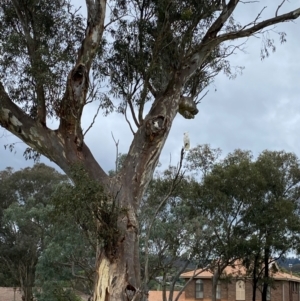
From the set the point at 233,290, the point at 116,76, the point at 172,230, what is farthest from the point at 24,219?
the point at 116,76

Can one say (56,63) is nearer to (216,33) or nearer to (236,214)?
(216,33)

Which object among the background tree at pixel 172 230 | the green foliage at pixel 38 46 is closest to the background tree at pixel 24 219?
the background tree at pixel 172 230

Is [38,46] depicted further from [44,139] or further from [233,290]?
[233,290]

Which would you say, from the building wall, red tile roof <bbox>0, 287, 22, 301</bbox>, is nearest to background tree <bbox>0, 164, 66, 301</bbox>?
red tile roof <bbox>0, 287, 22, 301</bbox>

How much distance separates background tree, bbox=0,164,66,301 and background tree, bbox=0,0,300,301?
1721 centimetres

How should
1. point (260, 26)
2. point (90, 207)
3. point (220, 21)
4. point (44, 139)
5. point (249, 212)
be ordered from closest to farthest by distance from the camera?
point (90, 207)
point (44, 139)
point (260, 26)
point (220, 21)
point (249, 212)

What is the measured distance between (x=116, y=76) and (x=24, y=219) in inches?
752

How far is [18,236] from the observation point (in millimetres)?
31578

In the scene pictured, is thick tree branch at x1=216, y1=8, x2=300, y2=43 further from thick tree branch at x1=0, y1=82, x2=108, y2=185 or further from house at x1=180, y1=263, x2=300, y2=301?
house at x1=180, y1=263, x2=300, y2=301

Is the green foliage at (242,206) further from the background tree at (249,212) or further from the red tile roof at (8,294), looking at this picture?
the red tile roof at (8,294)

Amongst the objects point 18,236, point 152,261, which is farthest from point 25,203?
point 152,261

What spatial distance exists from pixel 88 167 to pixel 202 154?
16416 mm

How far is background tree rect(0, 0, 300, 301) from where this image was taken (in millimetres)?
9820

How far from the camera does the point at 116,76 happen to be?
11.8 metres
